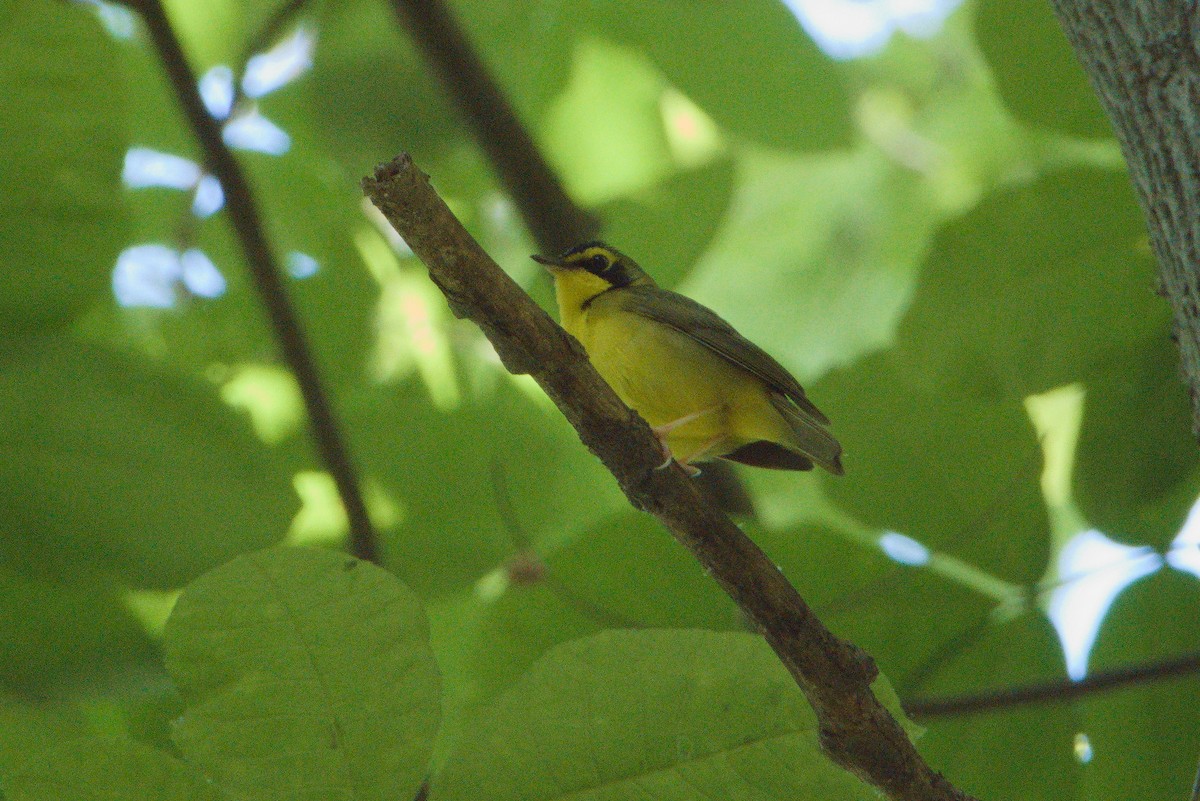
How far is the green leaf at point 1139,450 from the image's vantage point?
3184mm

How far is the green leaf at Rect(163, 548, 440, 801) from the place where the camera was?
69.1 inches

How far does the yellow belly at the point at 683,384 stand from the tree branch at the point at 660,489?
67.2 inches

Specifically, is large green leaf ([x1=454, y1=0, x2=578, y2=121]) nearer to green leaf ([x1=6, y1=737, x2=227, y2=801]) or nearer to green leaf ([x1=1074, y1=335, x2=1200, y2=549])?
green leaf ([x1=1074, y1=335, x2=1200, y2=549])

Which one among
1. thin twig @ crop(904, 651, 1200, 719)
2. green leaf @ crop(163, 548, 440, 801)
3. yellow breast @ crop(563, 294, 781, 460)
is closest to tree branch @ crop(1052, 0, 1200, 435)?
thin twig @ crop(904, 651, 1200, 719)

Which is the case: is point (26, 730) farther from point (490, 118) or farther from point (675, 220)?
point (490, 118)

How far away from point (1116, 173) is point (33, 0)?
9.53 feet

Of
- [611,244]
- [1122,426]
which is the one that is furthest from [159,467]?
[1122,426]

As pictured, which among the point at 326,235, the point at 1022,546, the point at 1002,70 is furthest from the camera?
the point at 326,235

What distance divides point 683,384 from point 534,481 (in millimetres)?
776

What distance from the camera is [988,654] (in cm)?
307

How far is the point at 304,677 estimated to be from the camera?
183cm

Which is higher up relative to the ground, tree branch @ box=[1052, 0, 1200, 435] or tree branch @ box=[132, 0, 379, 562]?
tree branch @ box=[132, 0, 379, 562]

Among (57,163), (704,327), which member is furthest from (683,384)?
(57,163)

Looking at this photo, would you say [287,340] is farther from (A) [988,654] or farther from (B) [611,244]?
(A) [988,654]
